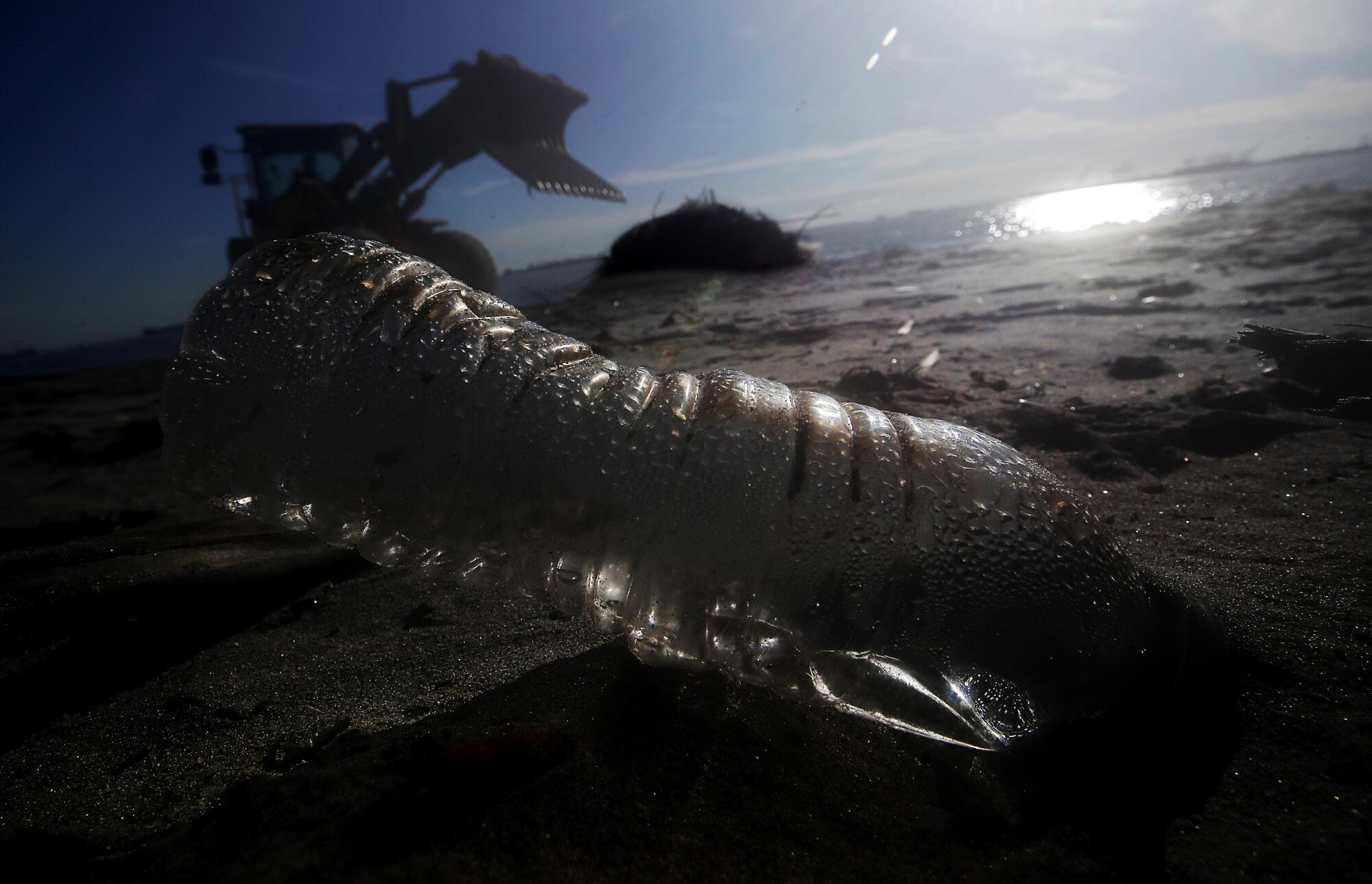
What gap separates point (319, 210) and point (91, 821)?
8286 mm

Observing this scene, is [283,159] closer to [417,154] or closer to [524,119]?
[417,154]

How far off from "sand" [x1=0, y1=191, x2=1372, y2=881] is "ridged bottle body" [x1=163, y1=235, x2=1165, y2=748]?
0.12m

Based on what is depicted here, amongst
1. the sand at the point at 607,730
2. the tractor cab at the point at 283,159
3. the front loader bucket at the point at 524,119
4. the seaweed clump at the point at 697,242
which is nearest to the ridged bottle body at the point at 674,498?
the sand at the point at 607,730

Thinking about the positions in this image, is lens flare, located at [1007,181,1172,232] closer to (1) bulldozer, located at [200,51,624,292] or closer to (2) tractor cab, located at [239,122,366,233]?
(1) bulldozer, located at [200,51,624,292]

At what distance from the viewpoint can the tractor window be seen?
9.77m

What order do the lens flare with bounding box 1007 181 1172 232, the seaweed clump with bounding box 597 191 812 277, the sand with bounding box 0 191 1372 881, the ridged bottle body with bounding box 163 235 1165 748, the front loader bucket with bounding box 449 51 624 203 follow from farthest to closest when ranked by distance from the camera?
the lens flare with bounding box 1007 181 1172 232 → the front loader bucket with bounding box 449 51 624 203 → the seaweed clump with bounding box 597 191 812 277 → the ridged bottle body with bounding box 163 235 1165 748 → the sand with bounding box 0 191 1372 881

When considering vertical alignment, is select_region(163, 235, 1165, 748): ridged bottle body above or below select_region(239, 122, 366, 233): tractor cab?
below

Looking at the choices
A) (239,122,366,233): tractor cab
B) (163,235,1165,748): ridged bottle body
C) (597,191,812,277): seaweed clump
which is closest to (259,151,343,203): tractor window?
(239,122,366,233): tractor cab

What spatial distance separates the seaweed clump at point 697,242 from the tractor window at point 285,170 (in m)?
4.95

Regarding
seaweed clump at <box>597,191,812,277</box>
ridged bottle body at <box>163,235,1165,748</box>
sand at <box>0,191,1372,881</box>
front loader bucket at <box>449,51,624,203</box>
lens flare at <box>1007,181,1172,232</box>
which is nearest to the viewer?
sand at <box>0,191,1372,881</box>

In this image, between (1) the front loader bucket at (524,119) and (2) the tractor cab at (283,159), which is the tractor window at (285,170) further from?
(1) the front loader bucket at (524,119)

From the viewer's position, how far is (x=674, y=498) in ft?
3.69

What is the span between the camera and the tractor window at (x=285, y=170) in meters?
9.77

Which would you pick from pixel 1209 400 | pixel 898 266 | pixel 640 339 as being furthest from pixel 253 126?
pixel 1209 400
